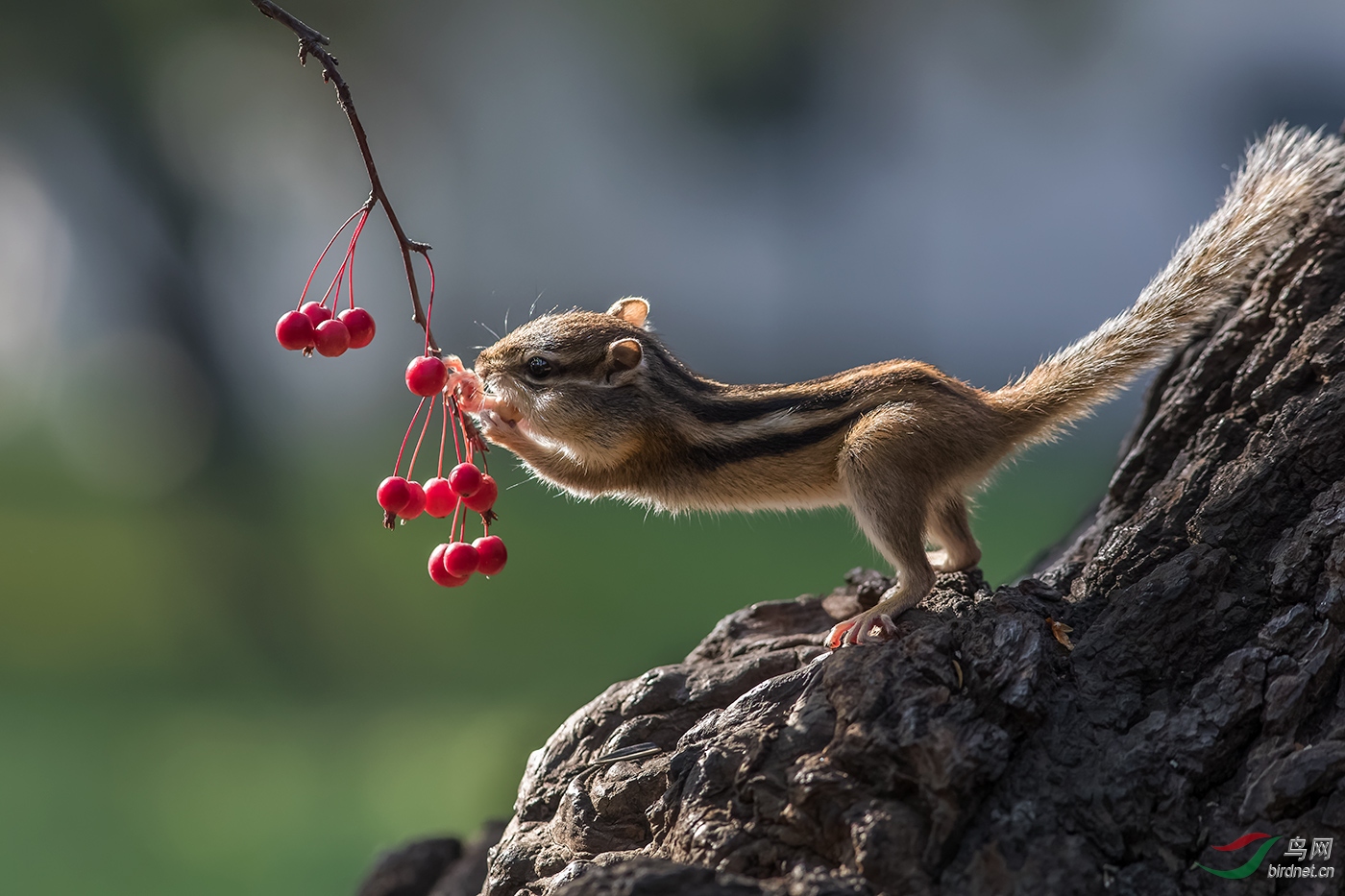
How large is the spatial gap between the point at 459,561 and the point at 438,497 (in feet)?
0.48

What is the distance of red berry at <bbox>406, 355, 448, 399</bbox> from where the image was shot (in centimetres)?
183

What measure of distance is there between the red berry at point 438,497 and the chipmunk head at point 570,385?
561 mm

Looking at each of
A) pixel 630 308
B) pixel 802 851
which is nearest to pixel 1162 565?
pixel 802 851

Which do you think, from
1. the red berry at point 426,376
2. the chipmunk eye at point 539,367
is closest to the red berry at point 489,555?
the red berry at point 426,376

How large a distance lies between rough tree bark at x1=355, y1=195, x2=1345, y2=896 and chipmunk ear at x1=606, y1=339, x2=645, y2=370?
805 mm

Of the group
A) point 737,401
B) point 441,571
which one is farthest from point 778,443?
point 441,571

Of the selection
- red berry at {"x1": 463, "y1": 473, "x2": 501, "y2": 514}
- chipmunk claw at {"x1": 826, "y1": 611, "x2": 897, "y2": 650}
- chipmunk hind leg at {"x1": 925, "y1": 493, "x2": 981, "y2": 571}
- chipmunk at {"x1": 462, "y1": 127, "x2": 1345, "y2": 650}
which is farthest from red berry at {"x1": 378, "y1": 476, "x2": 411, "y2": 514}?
chipmunk hind leg at {"x1": 925, "y1": 493, "x2": 981, "y2": 571}

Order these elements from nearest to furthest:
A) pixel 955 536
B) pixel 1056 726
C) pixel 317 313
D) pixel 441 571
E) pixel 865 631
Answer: pixel 1056 726
pixel 317 313
pixel 441 571
pixel 865 631
pixel 955 536

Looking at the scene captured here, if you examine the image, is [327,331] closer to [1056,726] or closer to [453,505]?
[453,505]

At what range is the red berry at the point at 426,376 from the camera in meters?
1.83

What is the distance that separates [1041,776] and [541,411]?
1.45 meters

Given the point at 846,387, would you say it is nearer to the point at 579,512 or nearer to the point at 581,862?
the point at 581,862

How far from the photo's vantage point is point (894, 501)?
2.17 m

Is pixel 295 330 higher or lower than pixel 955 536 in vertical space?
lower
